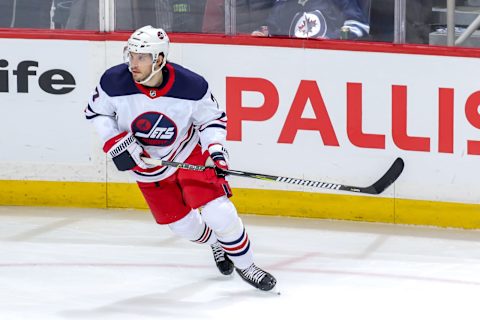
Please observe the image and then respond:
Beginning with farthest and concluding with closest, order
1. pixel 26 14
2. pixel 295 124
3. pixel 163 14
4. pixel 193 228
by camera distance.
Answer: pixel 26 14
pixel 163 14
pixel 295 124
pixel 193 228

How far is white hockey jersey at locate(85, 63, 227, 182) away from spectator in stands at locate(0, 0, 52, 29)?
1.86 metres

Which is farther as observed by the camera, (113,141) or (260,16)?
(260,16)

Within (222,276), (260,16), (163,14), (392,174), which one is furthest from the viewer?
(163,14)

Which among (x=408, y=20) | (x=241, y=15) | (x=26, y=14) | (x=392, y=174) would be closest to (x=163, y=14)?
(x=241, y=15)

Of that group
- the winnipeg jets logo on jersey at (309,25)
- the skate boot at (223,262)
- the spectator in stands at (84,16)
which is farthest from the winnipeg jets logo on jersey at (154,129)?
the spectator in stands at (84,16)

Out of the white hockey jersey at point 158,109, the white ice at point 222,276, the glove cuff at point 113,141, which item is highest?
the white hockey jersey at point 158,109

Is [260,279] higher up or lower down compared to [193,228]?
lower down

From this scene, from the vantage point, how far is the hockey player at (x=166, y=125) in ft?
15.0

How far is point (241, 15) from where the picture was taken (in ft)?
20.5

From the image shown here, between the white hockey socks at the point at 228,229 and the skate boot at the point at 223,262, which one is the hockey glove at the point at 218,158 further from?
the skate boot at the point at 223,262

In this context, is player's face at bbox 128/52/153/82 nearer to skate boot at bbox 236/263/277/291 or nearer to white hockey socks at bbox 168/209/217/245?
white hockey socks at bbox 168/209/217/245

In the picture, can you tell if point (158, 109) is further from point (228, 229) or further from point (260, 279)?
point (260, 279)

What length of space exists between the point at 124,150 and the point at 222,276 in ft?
2.47

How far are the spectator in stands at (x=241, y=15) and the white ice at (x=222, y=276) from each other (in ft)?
3.06
